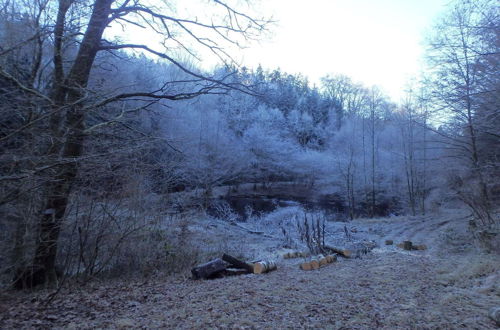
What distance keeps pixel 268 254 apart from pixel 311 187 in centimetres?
2457

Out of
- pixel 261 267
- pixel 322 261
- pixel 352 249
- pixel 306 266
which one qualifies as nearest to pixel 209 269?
pixel 261 267

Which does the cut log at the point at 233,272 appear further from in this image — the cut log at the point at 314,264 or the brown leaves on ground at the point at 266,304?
the cut log at the point at 314,264

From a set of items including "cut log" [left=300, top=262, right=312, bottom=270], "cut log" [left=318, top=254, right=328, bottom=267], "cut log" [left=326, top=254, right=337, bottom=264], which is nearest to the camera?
"cut log" [left=300, top=262, right=312, bottom=270]

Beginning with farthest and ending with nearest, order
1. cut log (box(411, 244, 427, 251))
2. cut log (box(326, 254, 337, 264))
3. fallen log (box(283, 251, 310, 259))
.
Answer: cut log (box(411, 244, 427, 251))
fallen log (box(283, 251, 310, 259))
cut log (box(326, 254, 337, 264))

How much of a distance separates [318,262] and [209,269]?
2.46 m

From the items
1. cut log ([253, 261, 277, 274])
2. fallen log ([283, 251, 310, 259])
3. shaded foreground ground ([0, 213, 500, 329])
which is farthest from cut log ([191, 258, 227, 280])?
fallen log ([283, 251, 310, 259])

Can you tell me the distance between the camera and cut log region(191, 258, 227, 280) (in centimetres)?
641

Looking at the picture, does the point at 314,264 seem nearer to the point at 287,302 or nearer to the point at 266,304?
the point at 287,302

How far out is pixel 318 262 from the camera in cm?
724

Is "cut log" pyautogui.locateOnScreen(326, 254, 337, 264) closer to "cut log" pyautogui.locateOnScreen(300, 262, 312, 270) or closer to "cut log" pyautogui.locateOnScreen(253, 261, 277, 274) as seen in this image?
"cut log" pyautogui.locateOnScreen(300, 262, 312, 270)

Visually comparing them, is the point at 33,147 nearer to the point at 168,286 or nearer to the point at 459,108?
the point at 168,286

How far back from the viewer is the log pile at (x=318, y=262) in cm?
708

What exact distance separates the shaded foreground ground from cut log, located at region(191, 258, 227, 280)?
267 millimetres

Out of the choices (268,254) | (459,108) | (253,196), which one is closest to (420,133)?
(459,108)
